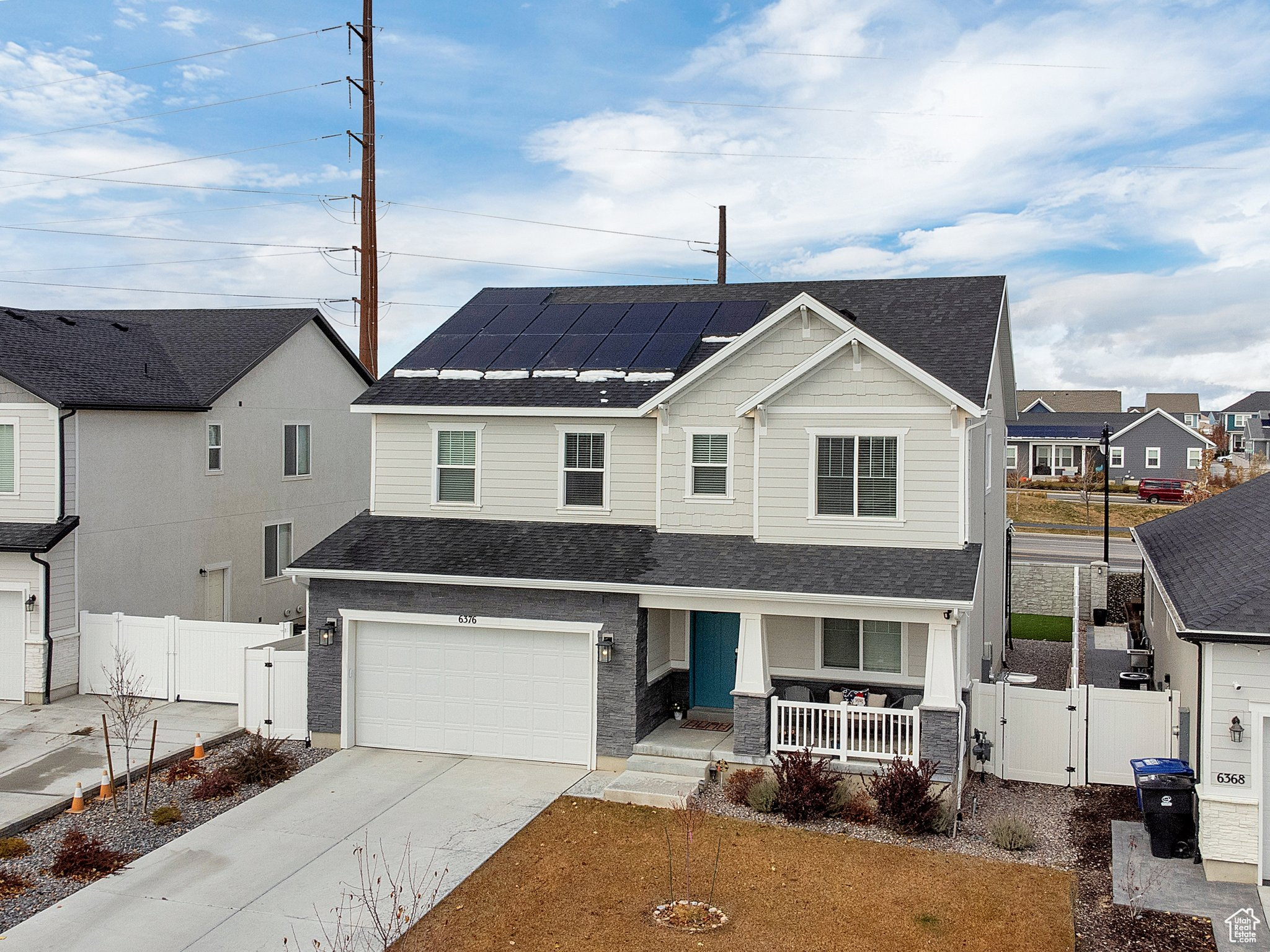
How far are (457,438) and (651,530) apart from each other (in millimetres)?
3821

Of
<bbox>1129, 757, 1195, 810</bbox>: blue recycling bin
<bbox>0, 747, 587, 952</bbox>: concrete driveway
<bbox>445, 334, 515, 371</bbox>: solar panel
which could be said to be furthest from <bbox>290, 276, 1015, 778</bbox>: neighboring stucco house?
<bbox>1129, 757, 1195, 810</bbox>: blue recycling bin

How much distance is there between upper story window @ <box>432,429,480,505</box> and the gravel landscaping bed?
15.9 ft

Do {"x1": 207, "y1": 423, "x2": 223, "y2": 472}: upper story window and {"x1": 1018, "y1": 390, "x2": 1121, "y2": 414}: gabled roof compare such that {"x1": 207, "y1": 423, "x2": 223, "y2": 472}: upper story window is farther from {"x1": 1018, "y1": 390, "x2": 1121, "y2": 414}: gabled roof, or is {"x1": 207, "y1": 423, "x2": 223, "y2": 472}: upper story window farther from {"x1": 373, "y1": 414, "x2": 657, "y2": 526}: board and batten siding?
{"x1": 1018, "y1": 390, "x2": 1121, "y2": 414}: gabled roof

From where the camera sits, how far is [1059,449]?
210 ft

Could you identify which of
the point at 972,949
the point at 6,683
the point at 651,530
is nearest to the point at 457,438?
the point at 651,530

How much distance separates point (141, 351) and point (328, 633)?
10.3 metres

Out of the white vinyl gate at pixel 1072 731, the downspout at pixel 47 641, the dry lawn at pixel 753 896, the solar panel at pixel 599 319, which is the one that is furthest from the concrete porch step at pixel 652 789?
the downspout at pixel 47 641

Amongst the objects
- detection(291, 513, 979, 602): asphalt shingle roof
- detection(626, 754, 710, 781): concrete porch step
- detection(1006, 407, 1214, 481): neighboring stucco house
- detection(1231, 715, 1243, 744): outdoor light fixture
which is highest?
detection(1006, 407, 1214, 481): neighboring stucco house

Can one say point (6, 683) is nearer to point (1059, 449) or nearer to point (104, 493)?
point (104, 493)

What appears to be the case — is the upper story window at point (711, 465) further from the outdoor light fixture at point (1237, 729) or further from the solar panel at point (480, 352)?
the outdoor light fixture at point (1237, 729)

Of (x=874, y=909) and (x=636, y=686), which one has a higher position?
(x=636, y=686)

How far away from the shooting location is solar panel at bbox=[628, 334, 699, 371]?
17.0 m

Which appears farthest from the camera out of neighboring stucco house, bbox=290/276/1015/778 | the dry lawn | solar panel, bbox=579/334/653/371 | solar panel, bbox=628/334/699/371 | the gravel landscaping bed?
solar panel, bbox=579/334/653/371

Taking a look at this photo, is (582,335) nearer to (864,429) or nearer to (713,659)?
(864,429)
